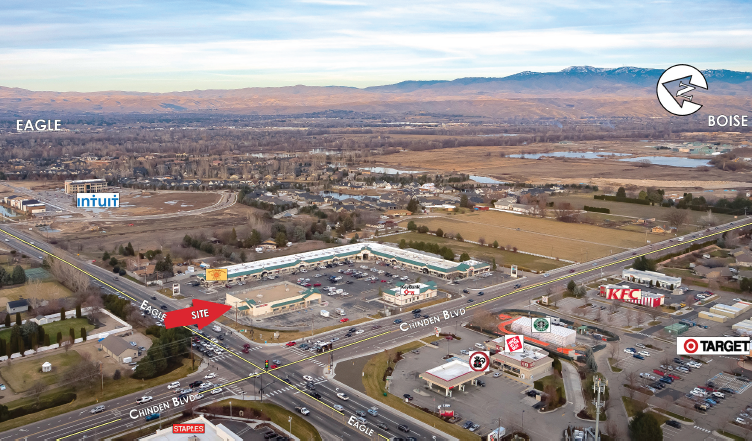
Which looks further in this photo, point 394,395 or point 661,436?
point 394,395

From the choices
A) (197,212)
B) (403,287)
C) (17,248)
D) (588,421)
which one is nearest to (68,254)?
(17,248)

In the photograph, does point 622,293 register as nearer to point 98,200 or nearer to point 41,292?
point 41,292

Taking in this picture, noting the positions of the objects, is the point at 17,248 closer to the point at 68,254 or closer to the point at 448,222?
the point at 68,254

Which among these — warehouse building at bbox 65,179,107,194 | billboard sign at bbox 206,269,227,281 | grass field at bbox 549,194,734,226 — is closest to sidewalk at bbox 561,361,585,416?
billboard sign at bbox 206,269,227,281

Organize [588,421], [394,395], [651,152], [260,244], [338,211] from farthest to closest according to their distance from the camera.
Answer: [651,152] → [338,211] → [260,244] → [394,395] → [588,421]

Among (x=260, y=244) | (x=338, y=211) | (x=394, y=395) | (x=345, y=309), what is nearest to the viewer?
(x=394, y=395)

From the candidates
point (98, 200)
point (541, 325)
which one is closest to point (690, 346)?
point (541, 325)

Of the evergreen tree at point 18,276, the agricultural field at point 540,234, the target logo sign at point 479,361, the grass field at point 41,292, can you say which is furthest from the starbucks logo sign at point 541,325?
the evergreen tree at point 18,276

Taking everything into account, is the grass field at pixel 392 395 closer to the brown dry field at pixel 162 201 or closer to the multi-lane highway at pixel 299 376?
the multi-lane highway at pixel 299 376

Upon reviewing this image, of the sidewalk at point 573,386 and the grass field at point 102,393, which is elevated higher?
the grass field at point 102,393
